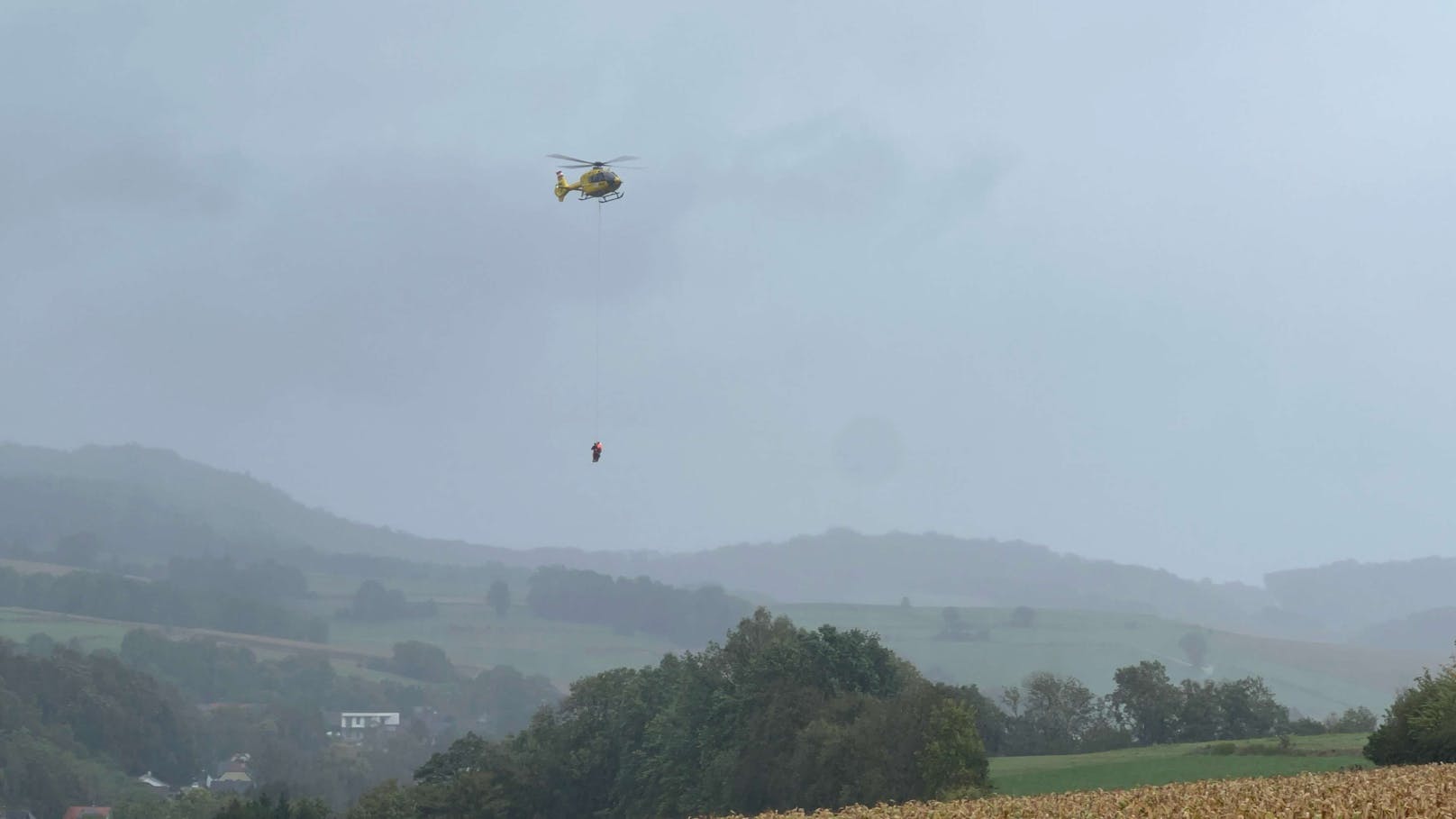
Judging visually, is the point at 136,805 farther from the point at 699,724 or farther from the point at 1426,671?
the point at 1426,671

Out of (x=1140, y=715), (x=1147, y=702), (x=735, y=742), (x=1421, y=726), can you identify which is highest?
(x=1421, y=726)

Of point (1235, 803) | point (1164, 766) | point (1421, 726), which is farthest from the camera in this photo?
point (1164, 766)

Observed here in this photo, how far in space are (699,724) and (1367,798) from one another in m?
92.6

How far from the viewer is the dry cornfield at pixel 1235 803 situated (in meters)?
22.4

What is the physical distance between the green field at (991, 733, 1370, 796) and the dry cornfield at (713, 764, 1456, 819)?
4156 centimetres

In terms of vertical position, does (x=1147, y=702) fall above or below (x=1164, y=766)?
above

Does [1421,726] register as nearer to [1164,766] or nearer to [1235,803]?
[1235,803]

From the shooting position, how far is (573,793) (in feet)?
403

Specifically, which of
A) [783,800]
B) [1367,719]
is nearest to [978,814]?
[783,800]

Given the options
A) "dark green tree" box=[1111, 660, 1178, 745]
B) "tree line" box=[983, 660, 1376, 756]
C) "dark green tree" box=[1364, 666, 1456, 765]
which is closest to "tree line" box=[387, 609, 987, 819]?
"dark green tree" box=[1364, 666, 1456, 765]

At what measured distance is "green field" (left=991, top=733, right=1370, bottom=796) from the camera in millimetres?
72562

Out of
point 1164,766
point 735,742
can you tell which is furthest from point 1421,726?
point 735,742

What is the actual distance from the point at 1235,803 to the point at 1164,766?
66.7 meters

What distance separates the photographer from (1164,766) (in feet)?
282
